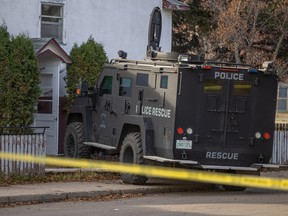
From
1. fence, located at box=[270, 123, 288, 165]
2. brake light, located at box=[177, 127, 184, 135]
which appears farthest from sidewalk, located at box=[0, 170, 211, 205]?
fence, located at box=[270, 123, 288, 165]

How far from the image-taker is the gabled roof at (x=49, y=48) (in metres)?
21.9

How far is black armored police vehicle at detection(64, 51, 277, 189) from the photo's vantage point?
629 inches

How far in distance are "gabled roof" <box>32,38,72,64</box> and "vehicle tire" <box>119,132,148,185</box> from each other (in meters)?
5.77

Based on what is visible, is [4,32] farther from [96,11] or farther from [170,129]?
[170,129]

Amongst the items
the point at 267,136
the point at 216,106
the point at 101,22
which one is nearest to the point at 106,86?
the point at 216,106

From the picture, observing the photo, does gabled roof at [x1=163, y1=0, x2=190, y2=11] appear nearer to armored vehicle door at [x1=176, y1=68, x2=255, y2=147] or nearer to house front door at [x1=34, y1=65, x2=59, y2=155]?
house front door at [x1=34, y1=65, x2=59, y2=155]

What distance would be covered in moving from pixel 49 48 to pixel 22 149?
584 centimetres

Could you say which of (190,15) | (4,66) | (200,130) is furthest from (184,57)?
(190,15)

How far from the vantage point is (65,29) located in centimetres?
2394

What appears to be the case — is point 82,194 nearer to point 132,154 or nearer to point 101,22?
point 132,154

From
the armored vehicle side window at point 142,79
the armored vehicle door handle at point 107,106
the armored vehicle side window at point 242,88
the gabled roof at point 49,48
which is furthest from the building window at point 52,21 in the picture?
the armored vehicle side window at point 242,88

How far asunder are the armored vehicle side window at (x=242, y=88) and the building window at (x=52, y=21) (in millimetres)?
8973

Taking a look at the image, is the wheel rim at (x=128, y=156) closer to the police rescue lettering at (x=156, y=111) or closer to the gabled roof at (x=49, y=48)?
the police rescue lettering at (x=156, y=111)

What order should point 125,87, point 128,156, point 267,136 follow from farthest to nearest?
point 125,87 < point 128,156 < point 267,136
